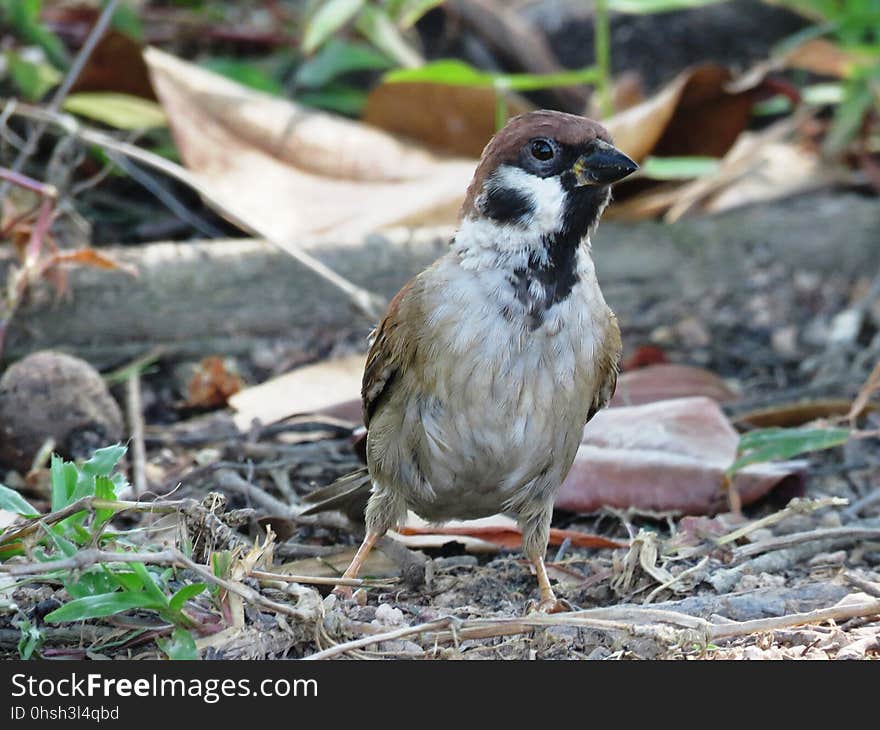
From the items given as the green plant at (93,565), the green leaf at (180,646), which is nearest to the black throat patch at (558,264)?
the green plant at (93,565)

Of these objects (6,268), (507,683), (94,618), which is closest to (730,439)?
(507,683)

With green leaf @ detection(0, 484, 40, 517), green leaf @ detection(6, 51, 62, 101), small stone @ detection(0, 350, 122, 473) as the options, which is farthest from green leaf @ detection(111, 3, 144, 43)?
green leaf @ detection(0, 484, 40, 517)

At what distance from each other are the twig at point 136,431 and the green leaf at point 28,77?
56.9 inches

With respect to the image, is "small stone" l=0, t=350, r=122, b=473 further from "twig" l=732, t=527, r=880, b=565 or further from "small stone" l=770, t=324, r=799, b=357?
"small stone" l=770, t=324, r=799, b=357

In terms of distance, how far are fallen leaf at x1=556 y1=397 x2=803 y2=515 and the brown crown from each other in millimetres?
1039

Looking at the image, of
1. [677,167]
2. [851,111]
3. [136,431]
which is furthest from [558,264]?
[851,111]

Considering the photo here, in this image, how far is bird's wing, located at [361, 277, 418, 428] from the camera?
3836 mm

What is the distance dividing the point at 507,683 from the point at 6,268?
3134 mm

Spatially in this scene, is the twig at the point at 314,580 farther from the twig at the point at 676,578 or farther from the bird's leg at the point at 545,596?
the twig at the point at 676,578

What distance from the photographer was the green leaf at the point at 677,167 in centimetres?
Answer: 593

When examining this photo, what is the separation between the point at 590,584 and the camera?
3.92 meters

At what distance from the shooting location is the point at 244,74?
6.70 metres

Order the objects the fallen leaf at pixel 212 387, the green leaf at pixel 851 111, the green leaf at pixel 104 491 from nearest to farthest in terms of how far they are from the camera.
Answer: the green leaf at pixel 104 491 → the fallen leaf at pixel 212 387 → the green leaf at pixel 851 111

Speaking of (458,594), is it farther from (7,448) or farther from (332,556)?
(7,448)
